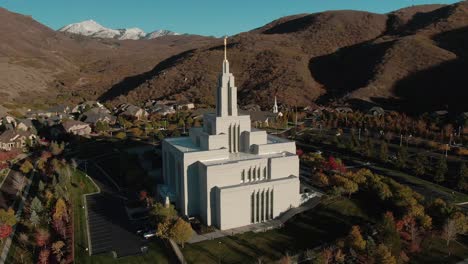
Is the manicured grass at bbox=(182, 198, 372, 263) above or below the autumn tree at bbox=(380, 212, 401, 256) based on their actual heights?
below

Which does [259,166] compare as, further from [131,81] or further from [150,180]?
[131,81]

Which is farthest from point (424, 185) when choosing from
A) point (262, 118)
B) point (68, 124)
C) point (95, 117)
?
point (95, 117)

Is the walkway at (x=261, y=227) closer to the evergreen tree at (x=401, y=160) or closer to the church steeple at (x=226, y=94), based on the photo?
the church steeple at (x=226, y=94)

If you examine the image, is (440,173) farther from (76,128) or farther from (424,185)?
(76,128)

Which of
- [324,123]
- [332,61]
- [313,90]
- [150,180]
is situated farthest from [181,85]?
[150,180]

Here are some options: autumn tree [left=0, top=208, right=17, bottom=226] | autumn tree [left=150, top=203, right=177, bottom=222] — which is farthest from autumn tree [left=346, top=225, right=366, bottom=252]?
autumn tree [left=0, top=208, right=17, bottom=226]

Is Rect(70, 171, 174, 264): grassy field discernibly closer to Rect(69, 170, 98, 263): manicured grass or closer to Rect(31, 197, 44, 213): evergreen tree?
Rect(69, 170, 98, 263): manicured grass

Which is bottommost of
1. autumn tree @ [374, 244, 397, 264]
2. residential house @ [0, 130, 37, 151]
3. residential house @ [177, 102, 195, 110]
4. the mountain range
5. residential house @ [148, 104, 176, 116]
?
autumn tree @ [374, 244, 397, 264]
